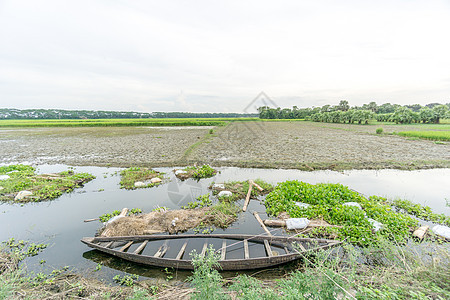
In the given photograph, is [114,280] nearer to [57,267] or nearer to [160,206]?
[57,267]

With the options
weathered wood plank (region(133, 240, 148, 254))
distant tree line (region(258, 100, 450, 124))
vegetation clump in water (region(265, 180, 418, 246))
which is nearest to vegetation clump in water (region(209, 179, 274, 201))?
vegetation clump in water (region(265, 180, 418, 246))

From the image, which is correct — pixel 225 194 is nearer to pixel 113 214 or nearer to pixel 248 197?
pixel 248 197

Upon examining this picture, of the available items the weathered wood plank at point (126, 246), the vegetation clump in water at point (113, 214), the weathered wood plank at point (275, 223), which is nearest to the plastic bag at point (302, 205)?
the weathered wood plank at point (275, 223)

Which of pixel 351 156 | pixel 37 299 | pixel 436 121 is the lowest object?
pixel 37 299

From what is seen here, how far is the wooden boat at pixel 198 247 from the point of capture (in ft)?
14.2

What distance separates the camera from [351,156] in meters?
14.6

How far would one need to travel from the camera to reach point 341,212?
19.5ft

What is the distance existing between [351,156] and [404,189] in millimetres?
6365

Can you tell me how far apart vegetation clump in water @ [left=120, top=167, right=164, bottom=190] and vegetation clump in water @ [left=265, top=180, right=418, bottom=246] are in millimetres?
6156

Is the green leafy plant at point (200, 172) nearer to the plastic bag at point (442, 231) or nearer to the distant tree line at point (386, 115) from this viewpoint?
the plastic bag at point (442, 231)

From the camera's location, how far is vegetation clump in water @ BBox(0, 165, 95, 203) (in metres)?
8.07

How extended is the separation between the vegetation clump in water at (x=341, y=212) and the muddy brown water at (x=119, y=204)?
104 centimetres

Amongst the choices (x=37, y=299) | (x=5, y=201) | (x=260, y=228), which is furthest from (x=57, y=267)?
(x=5, y=201)

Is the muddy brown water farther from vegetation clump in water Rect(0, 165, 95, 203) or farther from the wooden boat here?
vegetation clump in water Rect(0, 165, 95, 203)
